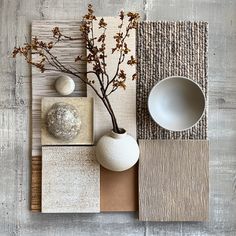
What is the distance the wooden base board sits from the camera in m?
1.49

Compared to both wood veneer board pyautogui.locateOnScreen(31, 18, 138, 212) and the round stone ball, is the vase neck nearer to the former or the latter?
wood veneer board pyautogui.locateOnScreen(31, 18, 138, 212)

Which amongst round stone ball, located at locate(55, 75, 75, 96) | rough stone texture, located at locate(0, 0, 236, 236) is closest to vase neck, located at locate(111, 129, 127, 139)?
round stone ball, located at locate(55, 75, 75, 96)

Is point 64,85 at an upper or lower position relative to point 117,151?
upper

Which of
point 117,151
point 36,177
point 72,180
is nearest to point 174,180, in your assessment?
point 117,151

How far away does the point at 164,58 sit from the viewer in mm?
1491

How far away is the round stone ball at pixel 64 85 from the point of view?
4.79ft

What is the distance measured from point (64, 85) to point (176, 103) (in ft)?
1.32

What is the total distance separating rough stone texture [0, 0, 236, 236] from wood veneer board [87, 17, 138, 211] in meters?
0.06

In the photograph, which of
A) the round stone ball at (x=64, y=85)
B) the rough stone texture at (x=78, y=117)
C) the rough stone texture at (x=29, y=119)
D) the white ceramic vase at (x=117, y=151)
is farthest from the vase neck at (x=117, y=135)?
the rough stone texture at (x=29, y=119)

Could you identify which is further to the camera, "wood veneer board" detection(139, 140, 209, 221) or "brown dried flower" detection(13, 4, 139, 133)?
"wood veneer board" detection(139, 140, 209, 221)

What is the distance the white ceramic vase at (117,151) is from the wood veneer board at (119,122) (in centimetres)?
8

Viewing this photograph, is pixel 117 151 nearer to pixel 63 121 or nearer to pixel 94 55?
pixel 63 121

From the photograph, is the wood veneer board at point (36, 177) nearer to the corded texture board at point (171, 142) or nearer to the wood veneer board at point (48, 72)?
the wood veneer board at point (48, 72)

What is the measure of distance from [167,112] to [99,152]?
0.92 feet
